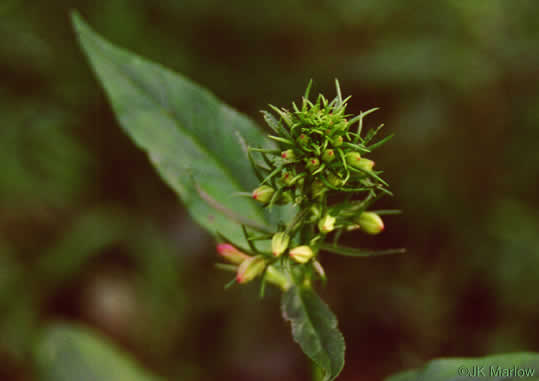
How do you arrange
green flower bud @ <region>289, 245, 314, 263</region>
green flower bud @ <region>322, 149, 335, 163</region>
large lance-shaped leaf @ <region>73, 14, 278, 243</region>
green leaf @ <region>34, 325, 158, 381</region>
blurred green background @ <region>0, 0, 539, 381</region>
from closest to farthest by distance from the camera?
green flower bud @ <region>322, 149, 335, 163</region> < green flower bud @ <region>289, 245, 314, 263</region> < large lance-shaped leaf @ <region>73, 14, 278, 243</region> < green leaf @ <region>34, 325, 158, 381</region> < blurred green background @ <region>0, 0, 539, 381</region>

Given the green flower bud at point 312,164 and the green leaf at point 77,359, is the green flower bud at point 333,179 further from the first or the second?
the green leaf at point 77,359

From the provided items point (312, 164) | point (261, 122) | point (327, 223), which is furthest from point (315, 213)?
point (261, 122)

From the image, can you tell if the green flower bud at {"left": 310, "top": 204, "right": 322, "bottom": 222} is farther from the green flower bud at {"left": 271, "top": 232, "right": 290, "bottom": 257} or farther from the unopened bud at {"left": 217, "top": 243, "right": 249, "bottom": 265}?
the unopened bud at {"left": 217, "top": 243, "right": 249, "bottom": 265}

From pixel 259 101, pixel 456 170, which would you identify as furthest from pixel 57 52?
pixel 456 170

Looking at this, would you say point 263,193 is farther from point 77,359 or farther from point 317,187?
point 77,359

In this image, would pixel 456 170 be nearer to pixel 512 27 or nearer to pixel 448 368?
pixel 512 27

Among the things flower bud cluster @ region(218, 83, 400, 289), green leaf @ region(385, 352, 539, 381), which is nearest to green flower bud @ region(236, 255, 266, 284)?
flower bud cluster @ region(218, 83, 400, 289)
